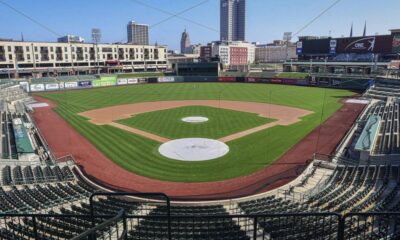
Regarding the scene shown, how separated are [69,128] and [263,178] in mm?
27429

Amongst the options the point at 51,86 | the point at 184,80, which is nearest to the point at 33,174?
the point at 51,86

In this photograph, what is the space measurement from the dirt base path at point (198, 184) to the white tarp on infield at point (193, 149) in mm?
4844

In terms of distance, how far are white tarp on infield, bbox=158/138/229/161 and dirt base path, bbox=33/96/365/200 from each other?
4844 millimetres

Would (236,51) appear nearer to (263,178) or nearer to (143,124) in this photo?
(143,124)

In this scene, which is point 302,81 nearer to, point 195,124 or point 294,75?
point 294,75

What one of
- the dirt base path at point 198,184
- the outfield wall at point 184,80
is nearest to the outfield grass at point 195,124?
the dirt base path at point 198,184

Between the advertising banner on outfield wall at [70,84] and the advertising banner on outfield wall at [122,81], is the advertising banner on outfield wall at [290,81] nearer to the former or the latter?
the advertising banner on outfield wall at [122,81]

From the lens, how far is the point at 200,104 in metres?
55.0

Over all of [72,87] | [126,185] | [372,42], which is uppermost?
[372,42]

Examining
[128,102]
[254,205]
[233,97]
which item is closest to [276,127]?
[254,205]

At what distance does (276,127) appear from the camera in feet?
123

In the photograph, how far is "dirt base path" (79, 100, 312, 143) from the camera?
1432 inches

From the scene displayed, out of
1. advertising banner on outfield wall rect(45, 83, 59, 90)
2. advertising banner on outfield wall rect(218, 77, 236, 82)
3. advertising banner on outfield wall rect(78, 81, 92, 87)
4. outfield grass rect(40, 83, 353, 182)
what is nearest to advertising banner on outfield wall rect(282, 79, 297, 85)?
advertising banner on outfield wall rect(218, 77, 236, 82)

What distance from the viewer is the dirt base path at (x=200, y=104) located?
119 feet
